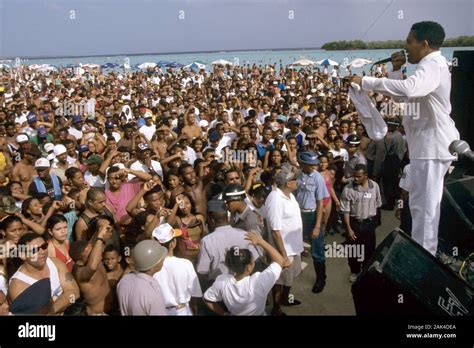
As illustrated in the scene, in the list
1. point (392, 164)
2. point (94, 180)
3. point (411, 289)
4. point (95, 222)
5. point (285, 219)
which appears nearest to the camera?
point (411, 289)

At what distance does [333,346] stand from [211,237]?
1.61m

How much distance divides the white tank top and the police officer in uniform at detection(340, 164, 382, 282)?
319 centimetres

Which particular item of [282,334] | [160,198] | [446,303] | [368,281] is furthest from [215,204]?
[446,303]

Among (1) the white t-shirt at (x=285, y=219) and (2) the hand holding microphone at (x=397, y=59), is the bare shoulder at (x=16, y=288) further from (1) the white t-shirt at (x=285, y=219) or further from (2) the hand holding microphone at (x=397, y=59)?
(2) the hand holding microphone at (x=397, y=59)

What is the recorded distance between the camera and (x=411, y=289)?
231cm

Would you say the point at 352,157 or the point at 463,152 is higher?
the point at 463,152

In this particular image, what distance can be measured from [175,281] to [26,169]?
3789mm

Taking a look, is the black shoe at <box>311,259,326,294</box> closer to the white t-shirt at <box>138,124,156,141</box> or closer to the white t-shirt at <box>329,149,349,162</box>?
the white t-shirt at <box>329,149,349,162</box>

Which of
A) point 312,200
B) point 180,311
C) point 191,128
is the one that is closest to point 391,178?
point 312,200

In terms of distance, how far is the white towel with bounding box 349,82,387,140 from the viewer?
2871mm

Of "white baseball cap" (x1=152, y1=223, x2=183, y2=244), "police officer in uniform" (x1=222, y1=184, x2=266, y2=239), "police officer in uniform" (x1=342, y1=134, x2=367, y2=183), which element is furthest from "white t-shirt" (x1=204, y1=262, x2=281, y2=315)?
"police officer in uniform" (x1=342, y1=134, x2=367, y2=183)

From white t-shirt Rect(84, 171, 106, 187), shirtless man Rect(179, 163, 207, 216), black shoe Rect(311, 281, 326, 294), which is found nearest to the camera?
black shoe Rect(311, 281, 326, 294)

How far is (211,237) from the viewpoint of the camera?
3.87 meters

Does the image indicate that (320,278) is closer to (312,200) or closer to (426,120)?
(312,200)
